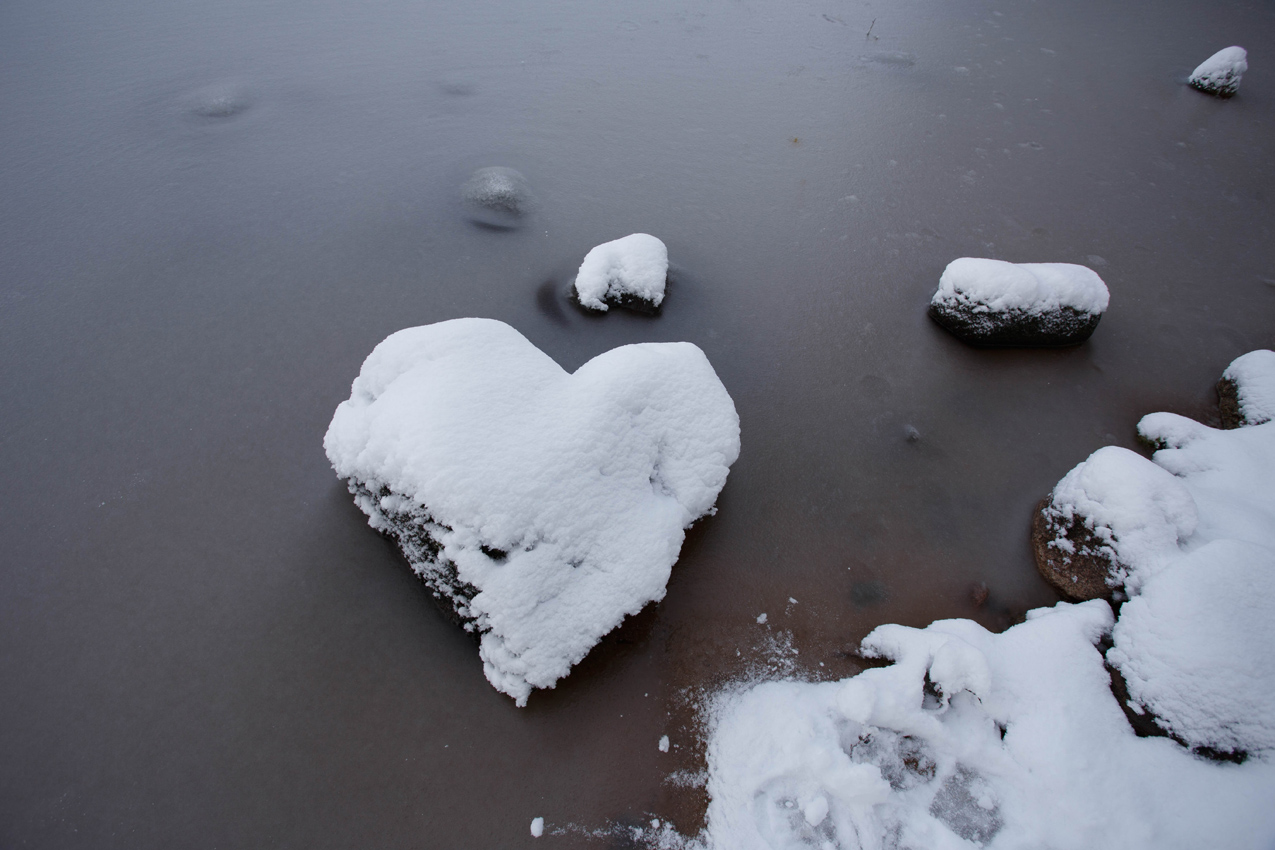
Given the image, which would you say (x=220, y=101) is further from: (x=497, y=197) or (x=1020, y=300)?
(x=1020, y=300)

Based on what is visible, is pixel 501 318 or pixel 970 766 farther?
pixel 501 318

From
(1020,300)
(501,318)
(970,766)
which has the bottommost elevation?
(970,766)

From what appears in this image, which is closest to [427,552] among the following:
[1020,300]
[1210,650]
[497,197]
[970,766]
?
[970,766]

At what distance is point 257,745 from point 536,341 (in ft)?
9.93

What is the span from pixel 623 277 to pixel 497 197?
6.08 ft

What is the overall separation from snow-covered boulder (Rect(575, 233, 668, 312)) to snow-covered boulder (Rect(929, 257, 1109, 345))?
231cm

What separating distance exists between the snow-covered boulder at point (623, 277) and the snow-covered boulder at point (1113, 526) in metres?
3.16

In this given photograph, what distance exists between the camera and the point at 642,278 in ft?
15.6

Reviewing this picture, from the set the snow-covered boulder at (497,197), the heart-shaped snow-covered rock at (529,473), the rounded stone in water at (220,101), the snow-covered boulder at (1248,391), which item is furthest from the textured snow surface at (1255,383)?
the rounded stone in water at (220,101)

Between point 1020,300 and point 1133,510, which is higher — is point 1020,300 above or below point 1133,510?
above

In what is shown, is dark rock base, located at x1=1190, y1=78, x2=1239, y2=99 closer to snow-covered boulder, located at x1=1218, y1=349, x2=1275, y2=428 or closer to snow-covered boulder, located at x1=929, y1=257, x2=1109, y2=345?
snow-covered boulder, located at x1=1218, y1=349, x2=1275, y2=428

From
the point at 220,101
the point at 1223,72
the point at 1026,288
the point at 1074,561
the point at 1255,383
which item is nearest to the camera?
the point at 1074,561

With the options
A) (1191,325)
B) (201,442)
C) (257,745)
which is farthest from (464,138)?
(1191,325)

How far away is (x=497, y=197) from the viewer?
5691 millimetres
